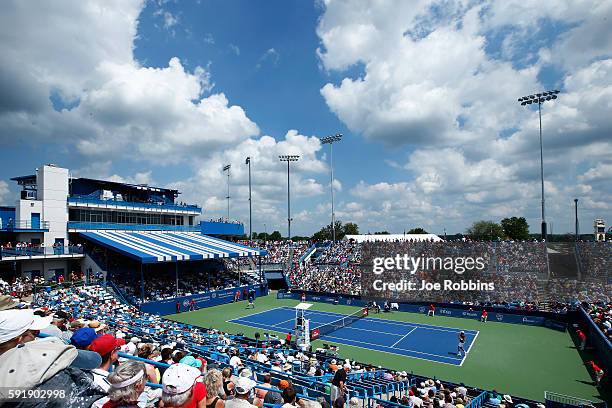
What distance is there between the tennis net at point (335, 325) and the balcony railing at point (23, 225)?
27.8 meters

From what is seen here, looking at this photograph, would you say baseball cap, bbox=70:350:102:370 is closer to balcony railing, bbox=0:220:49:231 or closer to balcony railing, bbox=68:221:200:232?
balcony railing, bbox=0:220:49:231

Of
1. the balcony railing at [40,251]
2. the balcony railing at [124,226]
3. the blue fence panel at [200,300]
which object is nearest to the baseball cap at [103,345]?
the blue fence panel at [200,300]

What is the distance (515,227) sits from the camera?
106 m

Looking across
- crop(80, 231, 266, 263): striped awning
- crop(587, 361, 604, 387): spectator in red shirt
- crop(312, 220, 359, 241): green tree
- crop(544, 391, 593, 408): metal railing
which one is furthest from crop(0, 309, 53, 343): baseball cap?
crop(312, 220, 359, 241): green tree

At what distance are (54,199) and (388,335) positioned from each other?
3374 cm

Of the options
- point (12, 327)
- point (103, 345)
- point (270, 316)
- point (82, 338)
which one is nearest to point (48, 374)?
point (12, 327)


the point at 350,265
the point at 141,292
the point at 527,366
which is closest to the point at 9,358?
the point at 527,366

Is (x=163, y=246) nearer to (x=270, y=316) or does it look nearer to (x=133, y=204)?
(x=133, y=204)

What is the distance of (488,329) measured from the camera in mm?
26812

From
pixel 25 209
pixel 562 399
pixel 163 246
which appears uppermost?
pixel 25 209

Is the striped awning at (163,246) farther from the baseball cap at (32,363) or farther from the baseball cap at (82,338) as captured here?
the baseball cap at (32,363)

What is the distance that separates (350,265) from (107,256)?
27.4m

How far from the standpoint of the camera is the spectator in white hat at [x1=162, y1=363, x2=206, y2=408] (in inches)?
125

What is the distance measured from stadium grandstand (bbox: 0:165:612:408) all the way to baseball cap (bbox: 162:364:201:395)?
1 cm
